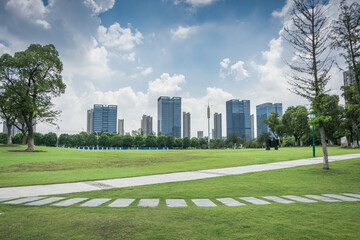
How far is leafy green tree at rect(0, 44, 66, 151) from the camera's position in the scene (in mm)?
34844

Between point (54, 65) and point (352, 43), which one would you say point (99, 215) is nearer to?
point (352, 43)

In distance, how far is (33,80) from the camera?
3697 centimetres

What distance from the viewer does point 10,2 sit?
22.7 metres

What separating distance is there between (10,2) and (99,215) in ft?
88.4

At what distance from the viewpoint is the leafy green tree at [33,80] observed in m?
34.8

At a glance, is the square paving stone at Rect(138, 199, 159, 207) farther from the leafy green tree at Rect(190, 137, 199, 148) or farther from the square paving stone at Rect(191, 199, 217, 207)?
the leafy green tree at Rect(190, 137, 199, 148)

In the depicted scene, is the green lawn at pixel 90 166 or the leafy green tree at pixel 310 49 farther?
the leafy green tree at pixel 310 49

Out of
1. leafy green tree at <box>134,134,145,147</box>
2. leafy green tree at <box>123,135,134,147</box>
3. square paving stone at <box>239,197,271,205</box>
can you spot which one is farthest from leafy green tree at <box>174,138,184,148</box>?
square paving stone at <box>239,197,271,205</box>

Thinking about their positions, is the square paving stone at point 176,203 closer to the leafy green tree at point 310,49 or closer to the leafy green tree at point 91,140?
the leafy green tree at point 310,49

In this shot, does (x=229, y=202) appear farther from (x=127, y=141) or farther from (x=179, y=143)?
(x=179, y=143)

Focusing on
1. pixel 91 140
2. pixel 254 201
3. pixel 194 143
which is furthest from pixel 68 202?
pixel 194 143

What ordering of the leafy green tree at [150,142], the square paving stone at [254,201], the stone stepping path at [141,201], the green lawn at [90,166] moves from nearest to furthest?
the stone stepping path at [141,201]
the square paving stone at [254,201]
the green lawn at [90,166]
the leafy green tree at [150,142]

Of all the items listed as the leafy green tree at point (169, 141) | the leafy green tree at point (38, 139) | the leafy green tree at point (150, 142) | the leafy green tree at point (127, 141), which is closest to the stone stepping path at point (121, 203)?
the leafy green tree at point (127, 141)

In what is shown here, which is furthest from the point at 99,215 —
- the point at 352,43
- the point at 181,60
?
the point at 181,60
